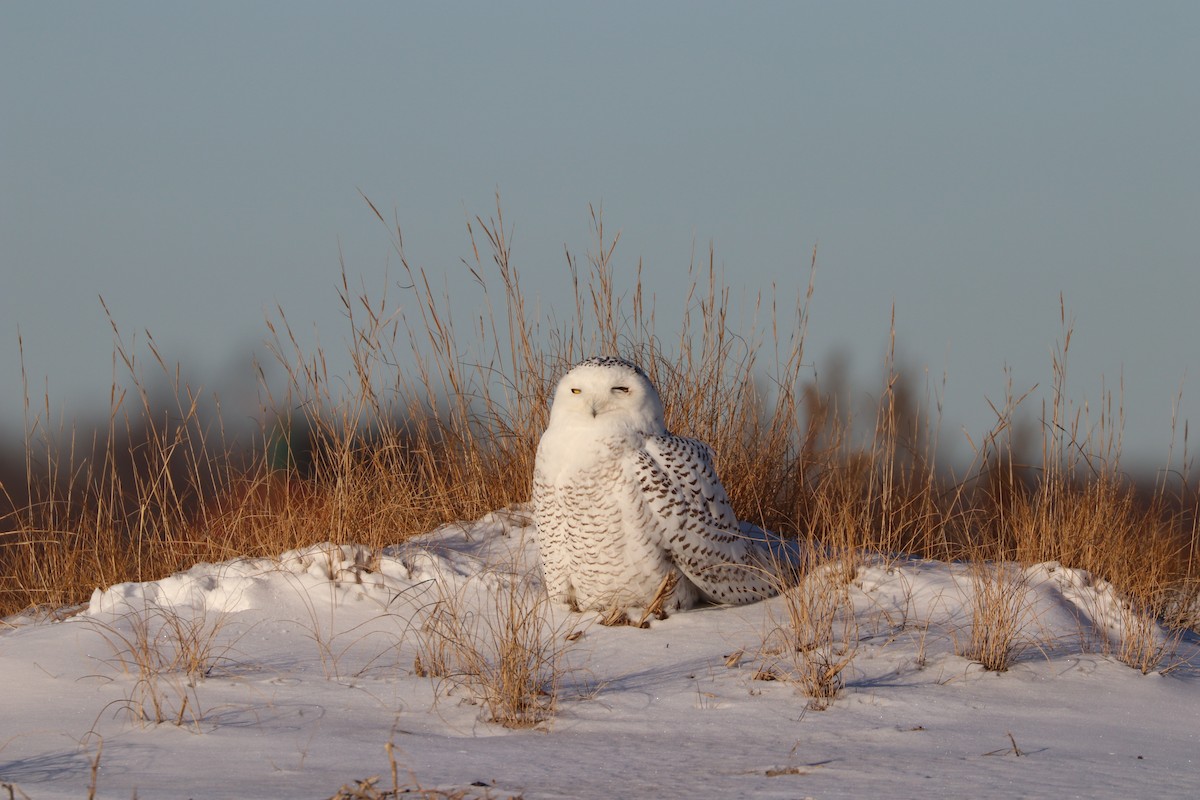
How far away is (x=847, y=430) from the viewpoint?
5.32 metres

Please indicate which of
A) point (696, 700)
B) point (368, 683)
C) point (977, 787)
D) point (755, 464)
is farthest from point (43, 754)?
point (755, 464)

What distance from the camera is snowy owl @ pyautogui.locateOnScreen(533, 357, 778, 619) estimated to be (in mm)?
3826

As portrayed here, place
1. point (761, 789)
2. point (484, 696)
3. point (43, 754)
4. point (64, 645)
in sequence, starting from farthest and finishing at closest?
point (64, 645) → point (484, 696) → point (43, 754) → point (761, 789)

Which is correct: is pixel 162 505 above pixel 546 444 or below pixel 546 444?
below

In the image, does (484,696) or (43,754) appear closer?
(43,754)

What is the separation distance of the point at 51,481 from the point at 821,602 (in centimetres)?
352

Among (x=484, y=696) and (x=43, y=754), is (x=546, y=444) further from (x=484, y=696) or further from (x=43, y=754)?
(x=43, y=754)

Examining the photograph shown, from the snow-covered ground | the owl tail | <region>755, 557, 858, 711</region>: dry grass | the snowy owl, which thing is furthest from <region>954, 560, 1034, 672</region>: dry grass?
the snowy owl

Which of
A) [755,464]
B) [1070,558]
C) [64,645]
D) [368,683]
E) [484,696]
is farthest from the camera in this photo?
[755,464]

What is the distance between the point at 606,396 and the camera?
151 inches

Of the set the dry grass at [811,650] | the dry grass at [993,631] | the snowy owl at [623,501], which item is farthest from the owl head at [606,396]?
the dry grass at [993,631]

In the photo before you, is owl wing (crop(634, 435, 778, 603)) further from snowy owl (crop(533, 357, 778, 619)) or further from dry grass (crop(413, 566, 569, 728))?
dry grass (crop(413, 566, 569, 728))

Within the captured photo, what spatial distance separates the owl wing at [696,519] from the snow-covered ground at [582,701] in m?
0.13

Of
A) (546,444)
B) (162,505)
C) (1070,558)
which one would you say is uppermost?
(546,444)
